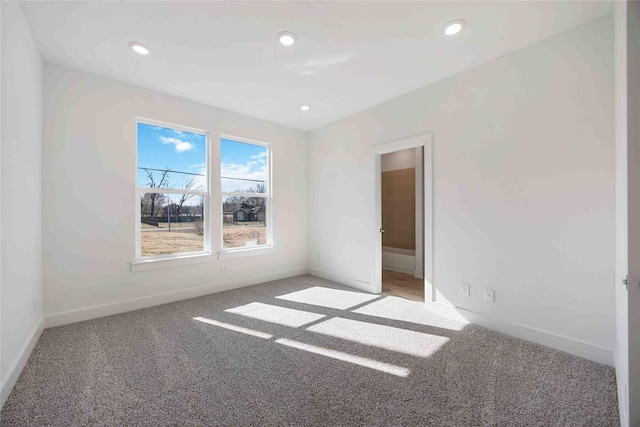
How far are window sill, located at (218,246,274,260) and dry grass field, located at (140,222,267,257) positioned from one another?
0.40 feet

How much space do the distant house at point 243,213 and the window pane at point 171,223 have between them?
0.38 meters

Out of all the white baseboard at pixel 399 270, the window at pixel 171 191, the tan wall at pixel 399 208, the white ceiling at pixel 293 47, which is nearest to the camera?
the white ceiling at pixel 293 47

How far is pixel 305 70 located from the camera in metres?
2.75

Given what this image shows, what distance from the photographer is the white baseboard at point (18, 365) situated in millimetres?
Result: 1629

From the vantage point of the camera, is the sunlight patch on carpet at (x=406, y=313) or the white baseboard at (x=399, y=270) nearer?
the sunlight patch on carpet at (x=406, y=313)

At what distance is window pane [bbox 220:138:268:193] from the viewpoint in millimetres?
3941

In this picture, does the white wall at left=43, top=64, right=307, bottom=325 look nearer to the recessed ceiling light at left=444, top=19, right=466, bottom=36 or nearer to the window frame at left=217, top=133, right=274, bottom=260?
the window frame at left=217, top=133, right=274, bottom=260

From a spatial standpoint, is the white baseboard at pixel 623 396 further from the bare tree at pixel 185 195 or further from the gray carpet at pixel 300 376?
the bare tree at pixel 185 195

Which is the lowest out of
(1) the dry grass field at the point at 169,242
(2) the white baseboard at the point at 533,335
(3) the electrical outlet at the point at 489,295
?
(2) the white baseboard at the point at 533,335

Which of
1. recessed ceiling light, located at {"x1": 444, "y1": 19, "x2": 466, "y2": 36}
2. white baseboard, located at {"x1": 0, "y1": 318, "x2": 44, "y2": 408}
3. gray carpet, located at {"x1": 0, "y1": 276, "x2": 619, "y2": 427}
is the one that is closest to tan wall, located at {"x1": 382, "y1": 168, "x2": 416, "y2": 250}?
gray carpet, located at {"x1": 0, "y1": 276, "x2": 619, "y2": 427}

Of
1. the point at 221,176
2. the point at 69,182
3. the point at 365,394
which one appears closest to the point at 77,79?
the point at 69,182

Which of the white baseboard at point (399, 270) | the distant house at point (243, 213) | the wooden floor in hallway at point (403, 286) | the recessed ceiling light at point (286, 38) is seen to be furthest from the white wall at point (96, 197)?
the white baseboard at point (399, 270)

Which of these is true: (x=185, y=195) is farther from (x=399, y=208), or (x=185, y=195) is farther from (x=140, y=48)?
(x=399, y=208)

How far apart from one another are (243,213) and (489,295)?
131 inches
